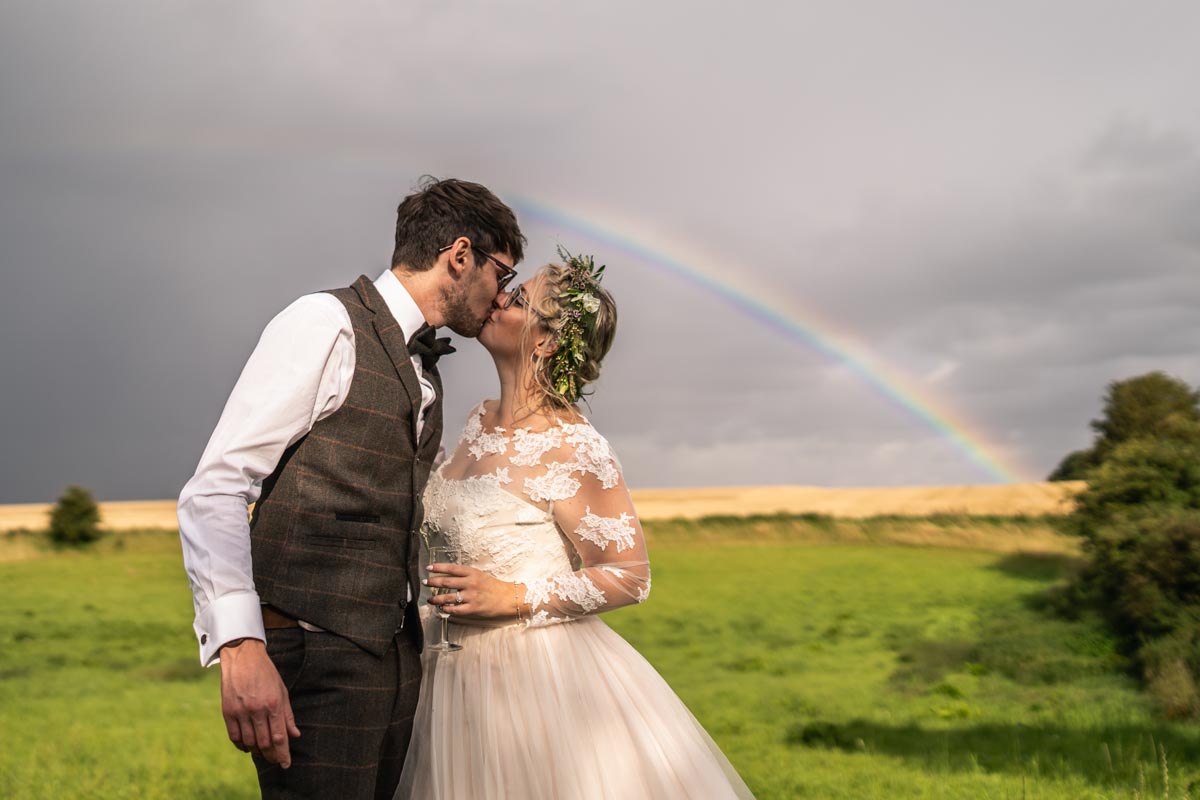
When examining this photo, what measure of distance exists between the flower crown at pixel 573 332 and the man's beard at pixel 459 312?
637 mm

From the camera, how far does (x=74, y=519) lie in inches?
1215

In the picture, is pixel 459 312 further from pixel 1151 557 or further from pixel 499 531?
A: pixel 1151 557

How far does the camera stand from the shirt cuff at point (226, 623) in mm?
2617

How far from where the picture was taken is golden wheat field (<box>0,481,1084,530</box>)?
36125mm

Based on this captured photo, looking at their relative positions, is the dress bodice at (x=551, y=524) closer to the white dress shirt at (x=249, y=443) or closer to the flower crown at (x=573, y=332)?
the flower crown at (x=573, y=332)

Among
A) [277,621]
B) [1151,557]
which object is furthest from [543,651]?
[1151,557]

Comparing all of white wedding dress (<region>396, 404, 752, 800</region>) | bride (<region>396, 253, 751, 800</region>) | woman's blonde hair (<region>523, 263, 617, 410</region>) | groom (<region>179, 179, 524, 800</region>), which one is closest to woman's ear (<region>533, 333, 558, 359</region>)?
woman's blonde hair (<region>523, 263, 617, 410</region>)

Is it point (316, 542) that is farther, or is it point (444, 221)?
point (444, 221)

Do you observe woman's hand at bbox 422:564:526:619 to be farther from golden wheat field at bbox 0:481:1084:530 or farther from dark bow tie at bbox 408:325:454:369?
golden wheat field at bbox 0:481:1084:530

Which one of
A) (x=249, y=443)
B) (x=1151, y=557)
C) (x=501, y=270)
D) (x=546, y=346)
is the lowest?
(x=1151, y=557)

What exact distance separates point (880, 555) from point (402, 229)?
2462 centimetres

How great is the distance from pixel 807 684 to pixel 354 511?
11.8m

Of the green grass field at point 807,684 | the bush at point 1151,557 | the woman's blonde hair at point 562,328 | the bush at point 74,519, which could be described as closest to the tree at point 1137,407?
the green grass field at point 807,684

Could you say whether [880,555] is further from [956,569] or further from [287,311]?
[287,311]
